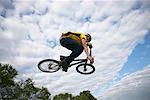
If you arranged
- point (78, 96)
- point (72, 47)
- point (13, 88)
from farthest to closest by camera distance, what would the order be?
point (78, 96) → point (13, 88) → point (72, 47)

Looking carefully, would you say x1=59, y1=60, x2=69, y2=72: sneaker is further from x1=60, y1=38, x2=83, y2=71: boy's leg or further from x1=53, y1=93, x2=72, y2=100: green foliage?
x1=53, y1=93, x2=72, y2=100: green foliage

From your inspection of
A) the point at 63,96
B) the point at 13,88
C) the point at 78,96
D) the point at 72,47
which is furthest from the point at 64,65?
the point at 78,96

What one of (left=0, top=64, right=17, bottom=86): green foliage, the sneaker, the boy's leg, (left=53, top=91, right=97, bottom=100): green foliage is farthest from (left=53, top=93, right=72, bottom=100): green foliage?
the boy's leg

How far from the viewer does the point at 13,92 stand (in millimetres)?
59969

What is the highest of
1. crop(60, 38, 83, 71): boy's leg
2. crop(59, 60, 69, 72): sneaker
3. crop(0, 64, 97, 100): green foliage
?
crop(0, 64, 97, 100): green foliage

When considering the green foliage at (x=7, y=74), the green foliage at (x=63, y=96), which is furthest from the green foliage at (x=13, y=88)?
the green foliage at (x=63, y=96)

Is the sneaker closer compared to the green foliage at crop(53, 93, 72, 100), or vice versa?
the sneaker

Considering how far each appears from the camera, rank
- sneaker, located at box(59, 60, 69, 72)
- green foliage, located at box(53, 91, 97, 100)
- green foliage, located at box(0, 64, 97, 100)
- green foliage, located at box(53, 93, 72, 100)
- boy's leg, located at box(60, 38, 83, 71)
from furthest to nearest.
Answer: green foliage, located at box(53, 91, 97, 100), green foliage, located at box(53, 93, 72, 100), green foliage, located at box(0, 64, 97, 100), sneaker, located at box(59, 60, 69, 72), boy's leg, located at box(60, 38, 83, 71)

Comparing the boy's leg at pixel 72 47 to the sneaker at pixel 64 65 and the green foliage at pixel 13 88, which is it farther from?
the green foliage at pixel 13 88

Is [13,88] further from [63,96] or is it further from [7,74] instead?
[63,96]

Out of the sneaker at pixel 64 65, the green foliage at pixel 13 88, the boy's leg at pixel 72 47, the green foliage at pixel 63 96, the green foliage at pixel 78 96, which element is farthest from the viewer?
the green foliage at pixel 78 96

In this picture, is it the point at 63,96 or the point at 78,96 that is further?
the point at 78,96

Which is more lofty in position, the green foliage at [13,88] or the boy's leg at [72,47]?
the green foliage at [13,88]

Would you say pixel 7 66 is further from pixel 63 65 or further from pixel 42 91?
pixel 63 65
